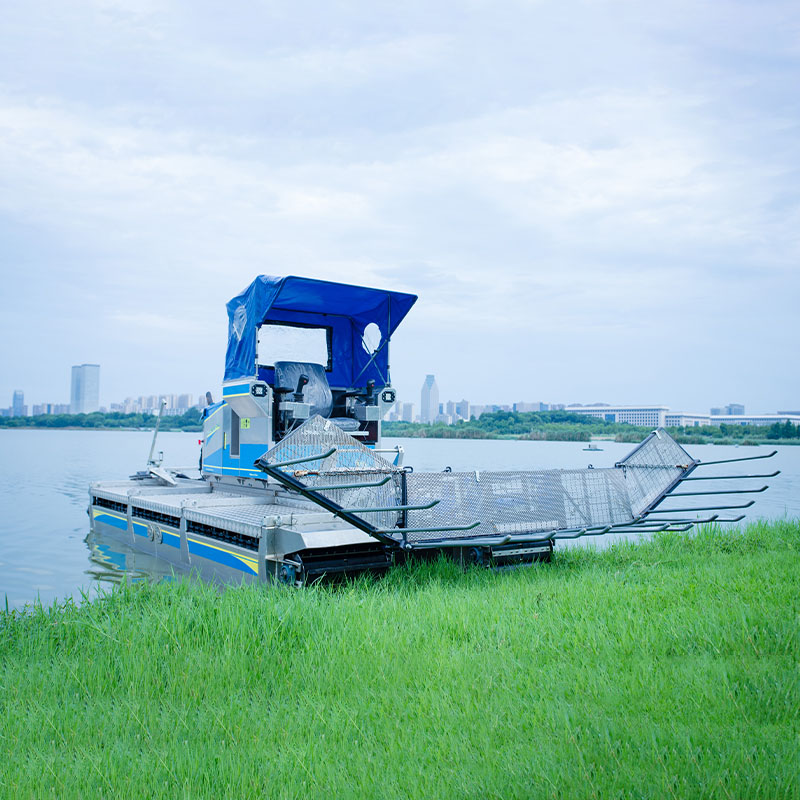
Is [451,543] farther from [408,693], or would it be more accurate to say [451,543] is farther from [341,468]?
[408,693]

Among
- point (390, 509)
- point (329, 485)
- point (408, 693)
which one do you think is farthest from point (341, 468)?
point (408, 693)

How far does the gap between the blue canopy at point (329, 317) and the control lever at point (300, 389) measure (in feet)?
1.87

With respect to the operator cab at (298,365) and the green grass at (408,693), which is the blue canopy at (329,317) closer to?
the operator cab at (298,365)

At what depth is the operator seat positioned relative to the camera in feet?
31.3

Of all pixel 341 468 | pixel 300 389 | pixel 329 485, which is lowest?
pixel 329 485

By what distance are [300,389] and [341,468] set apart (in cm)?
391

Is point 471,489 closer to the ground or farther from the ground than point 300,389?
closer to the ground

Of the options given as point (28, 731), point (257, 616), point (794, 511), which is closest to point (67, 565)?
point (257, 616)

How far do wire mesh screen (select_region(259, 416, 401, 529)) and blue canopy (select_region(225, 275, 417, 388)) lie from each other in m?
3.50

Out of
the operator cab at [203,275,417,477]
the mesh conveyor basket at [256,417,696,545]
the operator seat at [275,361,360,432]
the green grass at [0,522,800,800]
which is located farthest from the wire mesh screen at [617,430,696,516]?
the operator seat at [275,361,360,432]

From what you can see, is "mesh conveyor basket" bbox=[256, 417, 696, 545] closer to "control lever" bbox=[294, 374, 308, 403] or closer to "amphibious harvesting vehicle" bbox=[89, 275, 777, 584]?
"amphibious harvesting vehicle" bbox=[89, 275, 777, 584]

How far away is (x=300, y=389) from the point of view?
9.38m

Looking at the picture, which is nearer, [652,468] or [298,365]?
[652,468]

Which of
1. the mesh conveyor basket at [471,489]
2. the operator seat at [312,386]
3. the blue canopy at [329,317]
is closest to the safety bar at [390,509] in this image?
the mesh conveyor basket at [471,489]
